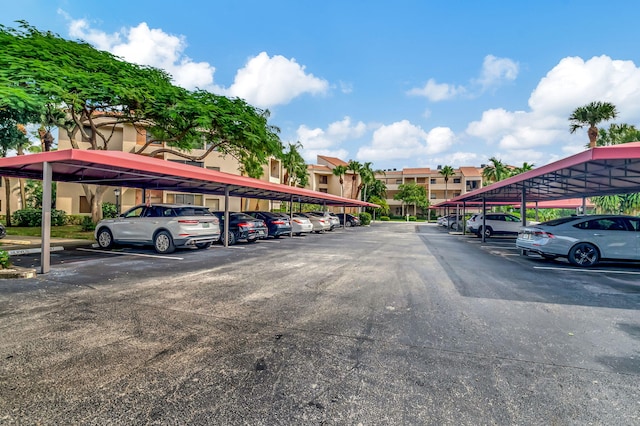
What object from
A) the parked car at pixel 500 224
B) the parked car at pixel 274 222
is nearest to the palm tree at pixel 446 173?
the parked car at pixel 500 224

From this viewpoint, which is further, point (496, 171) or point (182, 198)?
point (496, 171)

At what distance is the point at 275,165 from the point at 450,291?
37659 mm

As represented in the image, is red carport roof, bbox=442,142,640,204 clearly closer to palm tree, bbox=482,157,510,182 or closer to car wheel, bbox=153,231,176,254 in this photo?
car wheel, bbox=153,231,176,254

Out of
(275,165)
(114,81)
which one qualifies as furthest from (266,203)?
(114,81)

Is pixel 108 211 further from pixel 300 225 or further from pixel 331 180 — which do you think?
pixel 331 180

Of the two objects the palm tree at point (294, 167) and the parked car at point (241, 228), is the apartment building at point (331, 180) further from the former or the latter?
the parked car at point (241, 228)

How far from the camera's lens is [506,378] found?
9.89ft

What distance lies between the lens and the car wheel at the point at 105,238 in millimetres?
11883

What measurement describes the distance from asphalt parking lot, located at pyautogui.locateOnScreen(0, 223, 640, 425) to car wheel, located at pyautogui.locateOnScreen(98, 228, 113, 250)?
5.24 m

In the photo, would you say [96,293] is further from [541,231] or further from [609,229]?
[609,229]

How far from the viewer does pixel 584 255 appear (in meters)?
9.23

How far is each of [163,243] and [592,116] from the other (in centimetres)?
3298

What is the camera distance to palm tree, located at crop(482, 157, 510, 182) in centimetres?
5247

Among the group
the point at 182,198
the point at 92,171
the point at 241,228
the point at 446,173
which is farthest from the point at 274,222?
the point at 446,173
